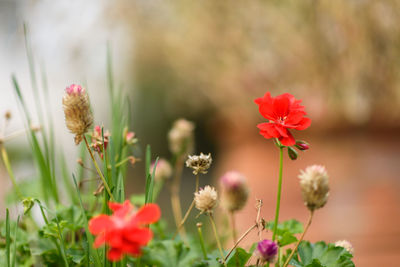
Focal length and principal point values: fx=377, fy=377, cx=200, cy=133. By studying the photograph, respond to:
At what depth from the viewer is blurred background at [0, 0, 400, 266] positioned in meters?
1.08

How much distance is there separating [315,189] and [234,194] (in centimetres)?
11

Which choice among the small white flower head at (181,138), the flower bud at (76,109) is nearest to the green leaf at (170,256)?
the flower bud at (76,109)

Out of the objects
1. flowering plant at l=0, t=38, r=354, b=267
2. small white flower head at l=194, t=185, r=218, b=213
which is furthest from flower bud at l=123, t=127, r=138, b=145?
small white flower head at l=194, t=185, r=218, b=213

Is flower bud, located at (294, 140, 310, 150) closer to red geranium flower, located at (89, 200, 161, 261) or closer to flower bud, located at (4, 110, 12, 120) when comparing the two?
red geranium flower, located at (89, 200, 161, 261)

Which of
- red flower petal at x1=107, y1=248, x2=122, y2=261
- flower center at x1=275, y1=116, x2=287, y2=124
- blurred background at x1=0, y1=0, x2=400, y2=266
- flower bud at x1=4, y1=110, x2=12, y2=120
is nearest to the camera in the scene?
red flower petal at x1=107, y1=248, x2=122, y2=261

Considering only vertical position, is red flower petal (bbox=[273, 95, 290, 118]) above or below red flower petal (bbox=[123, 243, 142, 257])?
above

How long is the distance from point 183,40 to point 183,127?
1.44m

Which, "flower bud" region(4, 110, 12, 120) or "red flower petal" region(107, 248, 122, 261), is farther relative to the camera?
"flower bud" region(4, 110, 12, 120)

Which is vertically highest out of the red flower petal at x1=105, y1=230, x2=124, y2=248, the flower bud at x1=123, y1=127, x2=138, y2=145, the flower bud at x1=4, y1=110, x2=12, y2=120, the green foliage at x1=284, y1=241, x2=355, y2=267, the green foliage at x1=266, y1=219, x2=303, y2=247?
the flower bud at x1=4, y1=110, x2=12, y2=120

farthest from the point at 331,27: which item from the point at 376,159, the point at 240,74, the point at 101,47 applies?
the point at 101,47

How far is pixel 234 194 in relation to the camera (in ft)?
1.18

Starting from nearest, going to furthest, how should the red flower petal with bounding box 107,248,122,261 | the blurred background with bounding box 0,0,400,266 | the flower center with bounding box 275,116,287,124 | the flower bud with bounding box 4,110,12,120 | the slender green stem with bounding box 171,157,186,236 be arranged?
the red flower petal with bounding box 107,248,122,261 < the flower center with bounding box 275,116,287,124 < the flower bud with bounding box 4,110,12,120 < the slender green stem with bounding box 171,157,186,236 < the blurred background with bounding box 0,0,400,266

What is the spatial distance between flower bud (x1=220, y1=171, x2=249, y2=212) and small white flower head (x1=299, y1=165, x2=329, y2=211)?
0.35 feet

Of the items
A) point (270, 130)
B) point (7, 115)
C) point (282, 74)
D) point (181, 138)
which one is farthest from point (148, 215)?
point (282, 74)
